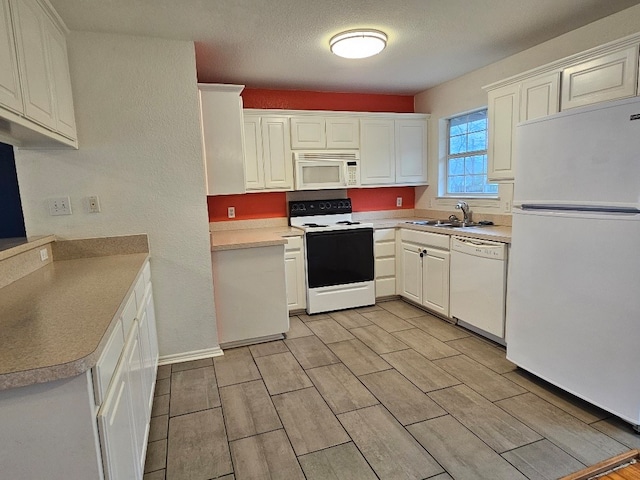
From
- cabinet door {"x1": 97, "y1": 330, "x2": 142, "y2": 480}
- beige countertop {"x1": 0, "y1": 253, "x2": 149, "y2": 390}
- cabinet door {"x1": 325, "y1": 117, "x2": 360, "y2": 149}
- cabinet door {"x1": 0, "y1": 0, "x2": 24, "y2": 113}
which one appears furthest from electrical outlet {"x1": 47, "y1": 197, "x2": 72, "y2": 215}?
cabinet door {"x1": 325, "y1": 117, "x2": 360, "y2": 149}

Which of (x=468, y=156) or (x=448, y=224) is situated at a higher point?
(x=468, y=156)

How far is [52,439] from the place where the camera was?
3.11 feet

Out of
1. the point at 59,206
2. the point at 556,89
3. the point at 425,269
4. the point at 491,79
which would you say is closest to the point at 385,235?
the point at 425,269

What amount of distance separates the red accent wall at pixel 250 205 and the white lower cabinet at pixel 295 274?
2.13ft

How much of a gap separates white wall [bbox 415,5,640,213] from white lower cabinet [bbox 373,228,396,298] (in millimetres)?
781

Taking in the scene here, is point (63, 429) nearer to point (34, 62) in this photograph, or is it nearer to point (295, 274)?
point (34, 62)

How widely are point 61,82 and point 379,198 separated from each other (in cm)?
335

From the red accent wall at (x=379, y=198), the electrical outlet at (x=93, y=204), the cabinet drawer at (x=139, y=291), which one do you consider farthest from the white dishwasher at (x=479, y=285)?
the electrical outlet at (x=93, y=204)

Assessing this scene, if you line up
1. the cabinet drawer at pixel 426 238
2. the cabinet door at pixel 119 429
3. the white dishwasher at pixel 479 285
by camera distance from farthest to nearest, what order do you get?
the cabinet drawer at pixel 426 238 < the white dishwasher at pixel 479 285 < the cabinet door at pixel 119 429

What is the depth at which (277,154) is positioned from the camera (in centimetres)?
389

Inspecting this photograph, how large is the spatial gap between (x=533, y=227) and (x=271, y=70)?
8.37 ft

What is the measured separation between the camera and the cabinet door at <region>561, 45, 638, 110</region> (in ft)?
6.85

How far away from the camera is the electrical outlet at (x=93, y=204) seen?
2.49 m

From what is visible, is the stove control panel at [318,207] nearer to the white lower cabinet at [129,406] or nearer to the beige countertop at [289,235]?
the beige countertop at [289,235]
